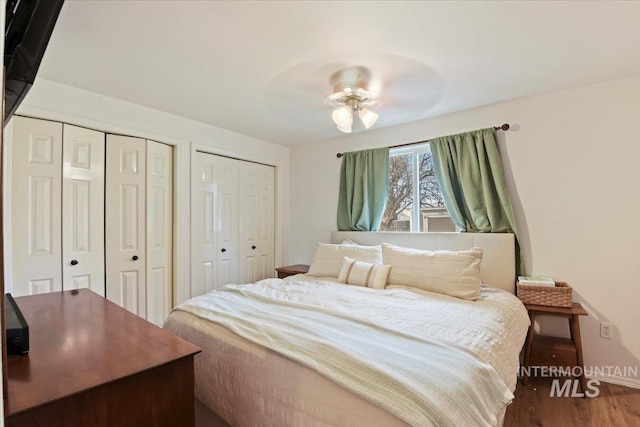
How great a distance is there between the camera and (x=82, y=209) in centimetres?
252

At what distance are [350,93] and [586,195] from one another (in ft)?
6.80

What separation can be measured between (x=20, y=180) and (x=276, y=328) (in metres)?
2.20

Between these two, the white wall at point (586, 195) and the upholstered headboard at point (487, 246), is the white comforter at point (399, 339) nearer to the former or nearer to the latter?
the upholstered headboard at point (487, 246)

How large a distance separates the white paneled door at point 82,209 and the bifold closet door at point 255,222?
149 centimetres

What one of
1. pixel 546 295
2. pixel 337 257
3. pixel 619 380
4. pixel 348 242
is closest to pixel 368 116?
pixel 337 257

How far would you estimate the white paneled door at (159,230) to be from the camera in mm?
2941

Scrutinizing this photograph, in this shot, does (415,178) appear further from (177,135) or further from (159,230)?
→ (159,230)

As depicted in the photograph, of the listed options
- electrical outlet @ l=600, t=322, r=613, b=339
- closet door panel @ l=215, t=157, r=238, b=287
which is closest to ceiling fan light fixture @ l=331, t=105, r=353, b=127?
closet door panel @ l=215, t=157, r=238, b=287

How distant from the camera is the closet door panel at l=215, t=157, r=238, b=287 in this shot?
3576mm

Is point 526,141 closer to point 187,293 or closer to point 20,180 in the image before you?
point 187,293

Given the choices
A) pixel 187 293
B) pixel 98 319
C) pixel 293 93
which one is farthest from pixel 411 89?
pixel 187 293

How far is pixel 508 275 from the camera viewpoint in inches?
104

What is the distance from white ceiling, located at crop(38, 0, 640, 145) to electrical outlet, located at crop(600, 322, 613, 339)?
75.0 inches

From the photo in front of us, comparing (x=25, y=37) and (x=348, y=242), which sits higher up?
(x=25, y=37)
